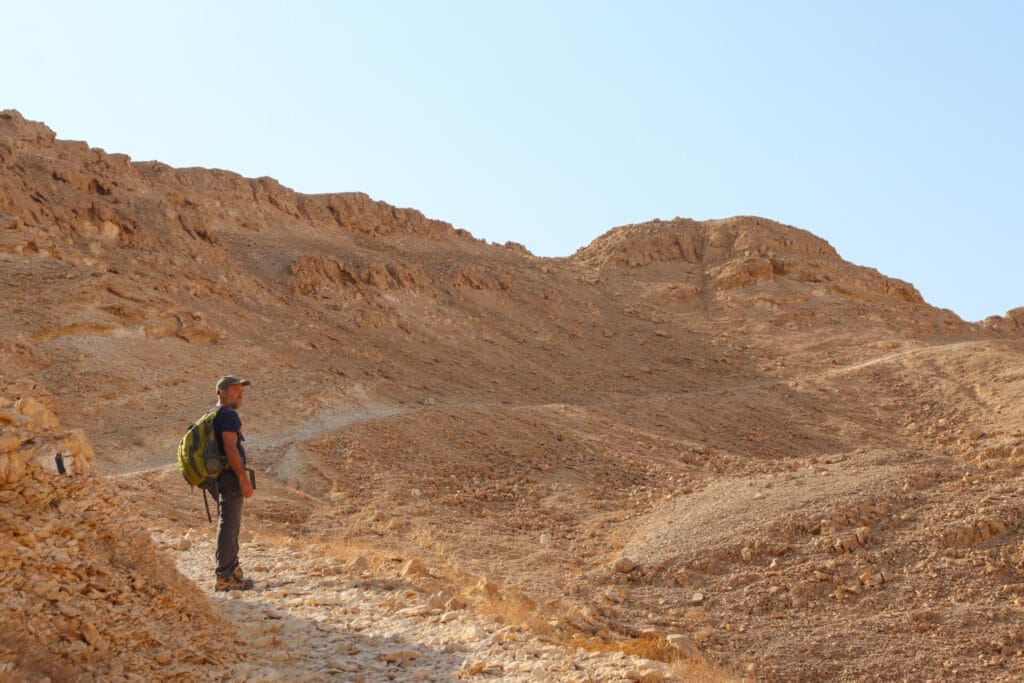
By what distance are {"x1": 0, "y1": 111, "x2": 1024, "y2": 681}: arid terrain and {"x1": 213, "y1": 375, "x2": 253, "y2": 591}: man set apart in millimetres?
211

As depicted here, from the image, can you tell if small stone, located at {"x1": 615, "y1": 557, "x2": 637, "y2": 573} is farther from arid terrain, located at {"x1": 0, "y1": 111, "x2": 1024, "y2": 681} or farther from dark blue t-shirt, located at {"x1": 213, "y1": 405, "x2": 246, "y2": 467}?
dark blue t-shirt, located at {"x1": 213, "y1": 405, "x2": 246, "y2": 467}

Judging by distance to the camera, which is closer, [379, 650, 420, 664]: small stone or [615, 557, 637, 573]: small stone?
[379, 650, 420, 664]: small stone

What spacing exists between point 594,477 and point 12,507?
31.4 ft

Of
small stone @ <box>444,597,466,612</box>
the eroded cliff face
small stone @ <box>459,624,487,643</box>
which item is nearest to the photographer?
the eroded cliff face

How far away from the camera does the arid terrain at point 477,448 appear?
4898mm

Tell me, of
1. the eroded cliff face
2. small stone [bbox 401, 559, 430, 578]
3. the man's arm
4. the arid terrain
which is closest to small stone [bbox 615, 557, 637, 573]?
the arid terrain

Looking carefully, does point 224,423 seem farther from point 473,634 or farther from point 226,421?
point 473,634

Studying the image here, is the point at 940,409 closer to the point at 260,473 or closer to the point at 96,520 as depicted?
the point at 260,473

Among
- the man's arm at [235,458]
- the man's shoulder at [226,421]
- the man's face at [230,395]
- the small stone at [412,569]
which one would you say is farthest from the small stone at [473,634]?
the man's face at [230,395]

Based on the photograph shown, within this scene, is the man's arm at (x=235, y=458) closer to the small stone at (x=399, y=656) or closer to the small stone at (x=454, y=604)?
the small stone at (x=454, y=604)

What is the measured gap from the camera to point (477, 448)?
1384 cm

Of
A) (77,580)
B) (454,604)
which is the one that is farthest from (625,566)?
(77,580)

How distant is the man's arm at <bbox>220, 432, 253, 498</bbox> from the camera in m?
5.92

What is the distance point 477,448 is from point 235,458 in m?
8.03
